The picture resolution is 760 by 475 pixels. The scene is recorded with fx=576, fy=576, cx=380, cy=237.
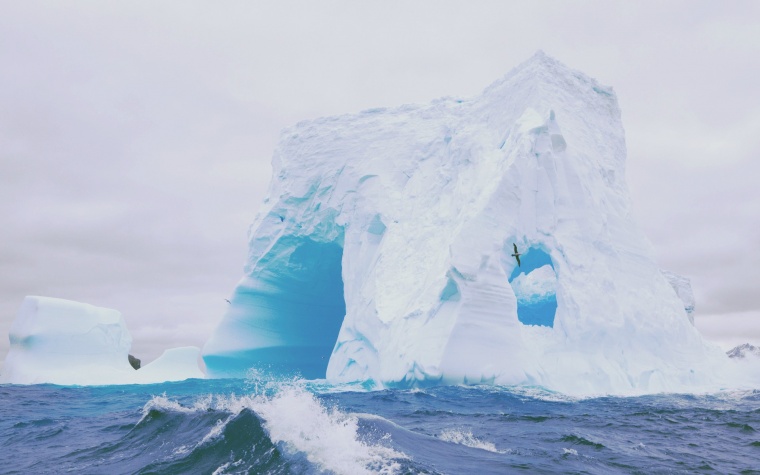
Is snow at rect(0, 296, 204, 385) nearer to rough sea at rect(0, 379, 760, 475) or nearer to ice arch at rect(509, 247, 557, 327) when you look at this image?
rough sea at rect(0, 379, 760, 475)

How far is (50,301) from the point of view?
1972 centimetres

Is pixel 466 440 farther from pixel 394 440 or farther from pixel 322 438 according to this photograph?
pixel 322 438

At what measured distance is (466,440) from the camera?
6.04 metres

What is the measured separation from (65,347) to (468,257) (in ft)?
49.5

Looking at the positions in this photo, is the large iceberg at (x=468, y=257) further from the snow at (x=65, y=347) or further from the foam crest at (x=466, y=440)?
the foam crest at (x=466, y=440)

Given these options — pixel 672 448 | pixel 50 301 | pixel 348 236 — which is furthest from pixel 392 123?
pixel 672 448

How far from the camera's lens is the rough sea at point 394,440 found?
188 inches

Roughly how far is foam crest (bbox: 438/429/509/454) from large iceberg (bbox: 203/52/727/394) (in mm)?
5534

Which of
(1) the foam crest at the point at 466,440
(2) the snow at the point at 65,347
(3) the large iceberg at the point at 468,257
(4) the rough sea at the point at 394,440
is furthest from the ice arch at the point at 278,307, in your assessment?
(1) the foam crest at the point at 466,440

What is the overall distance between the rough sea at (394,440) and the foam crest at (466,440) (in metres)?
0.01

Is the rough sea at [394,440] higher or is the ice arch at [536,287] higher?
the ice arch at [536,287]

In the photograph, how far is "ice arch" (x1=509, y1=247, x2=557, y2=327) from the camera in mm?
15172

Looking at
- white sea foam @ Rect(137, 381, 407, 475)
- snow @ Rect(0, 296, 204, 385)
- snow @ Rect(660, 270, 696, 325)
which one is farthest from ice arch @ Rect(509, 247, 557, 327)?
snow @ Rect(0, 296, 204, 385)

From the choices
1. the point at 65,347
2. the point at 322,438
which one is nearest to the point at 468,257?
the point at 322,438
